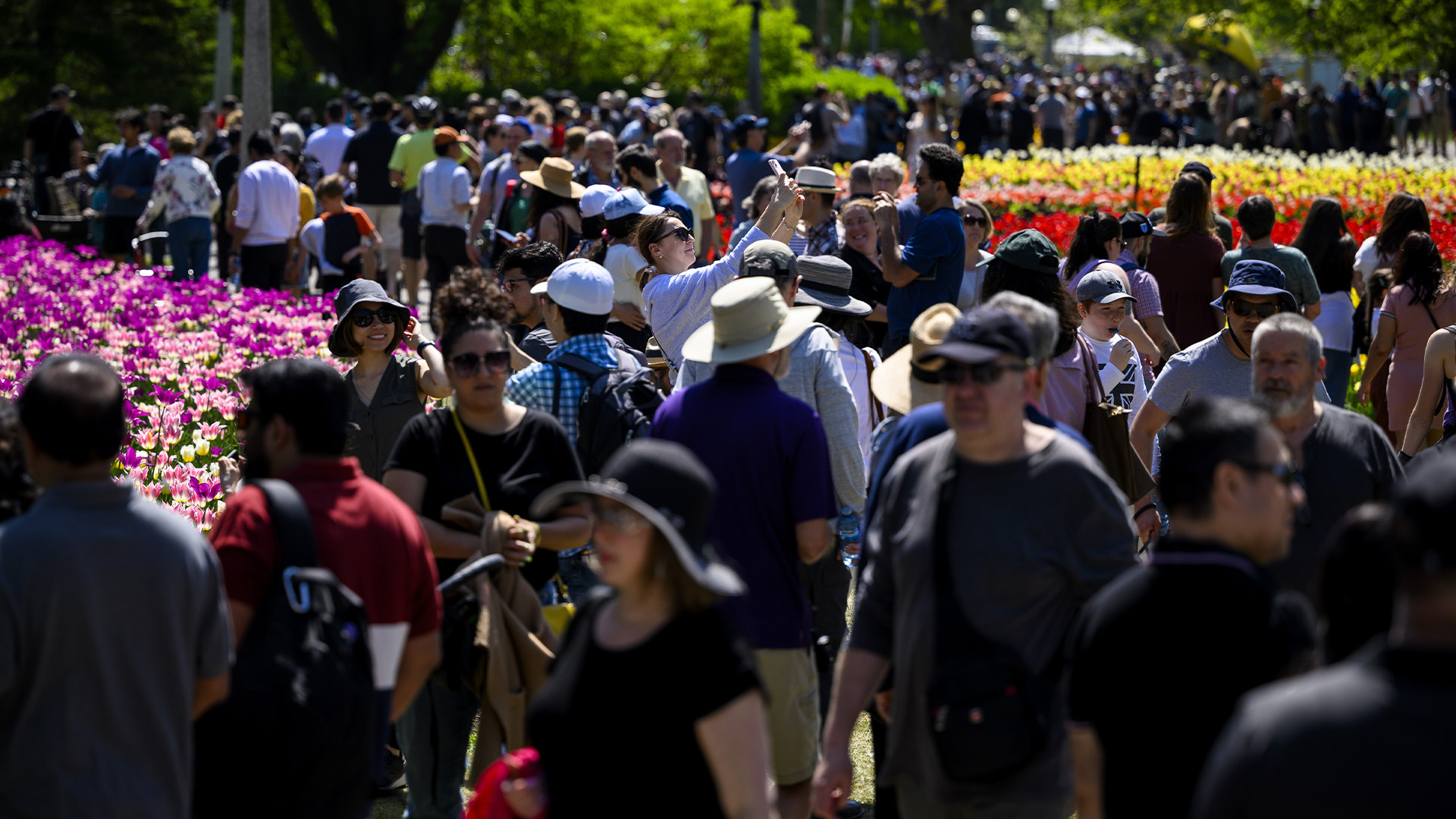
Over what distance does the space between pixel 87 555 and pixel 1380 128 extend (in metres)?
35.4

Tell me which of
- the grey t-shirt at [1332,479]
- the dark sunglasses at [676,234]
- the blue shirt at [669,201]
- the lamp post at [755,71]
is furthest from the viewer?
the lamp post at [755,71]

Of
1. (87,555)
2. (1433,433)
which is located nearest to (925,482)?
(87,555)

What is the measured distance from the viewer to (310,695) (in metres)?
3.45

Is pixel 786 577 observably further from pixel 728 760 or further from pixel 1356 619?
pixel 1356 619

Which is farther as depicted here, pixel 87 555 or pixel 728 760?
pixel 87 555

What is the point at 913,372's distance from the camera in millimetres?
4871

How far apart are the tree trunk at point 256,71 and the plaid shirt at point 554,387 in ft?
42.3

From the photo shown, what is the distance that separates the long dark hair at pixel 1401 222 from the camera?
912 centimetres

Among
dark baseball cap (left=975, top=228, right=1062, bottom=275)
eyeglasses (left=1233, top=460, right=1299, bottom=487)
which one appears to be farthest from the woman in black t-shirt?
dark baseball cap (left=975, top=228, right=1062, bottom=275)

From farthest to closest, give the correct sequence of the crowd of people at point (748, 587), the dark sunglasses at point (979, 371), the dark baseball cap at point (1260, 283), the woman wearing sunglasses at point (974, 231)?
1. the woman wearing sunglasses at point (974, 231)
2. the dark baseball cap at point (1260, 283)
3. the dark sunglasses at point (979, 371)
4. the crowd of people at point (748, 587)

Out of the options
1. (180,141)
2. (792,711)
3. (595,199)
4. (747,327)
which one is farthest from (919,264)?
(180,141)

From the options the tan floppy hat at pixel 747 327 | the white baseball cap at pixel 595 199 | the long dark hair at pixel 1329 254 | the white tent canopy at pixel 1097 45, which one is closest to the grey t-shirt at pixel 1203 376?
the tan floppy hat at pixel 747 327

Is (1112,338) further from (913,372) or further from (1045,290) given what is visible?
(913,372)

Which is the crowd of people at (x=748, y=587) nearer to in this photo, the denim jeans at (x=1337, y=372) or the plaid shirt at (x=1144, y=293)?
the plaid shirt at (x=1144, y=293)
